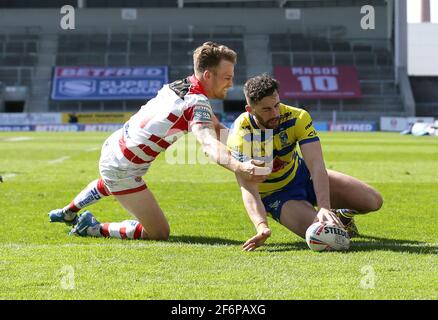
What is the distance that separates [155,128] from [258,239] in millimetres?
1386

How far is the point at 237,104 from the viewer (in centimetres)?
5647

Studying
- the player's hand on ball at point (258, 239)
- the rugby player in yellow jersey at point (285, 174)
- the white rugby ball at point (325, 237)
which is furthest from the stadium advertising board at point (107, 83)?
the white rugby ball at point (325, 237)

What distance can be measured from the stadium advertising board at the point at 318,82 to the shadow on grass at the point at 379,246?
4798 cm

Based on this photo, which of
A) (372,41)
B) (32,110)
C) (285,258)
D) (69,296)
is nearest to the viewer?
(69,296)

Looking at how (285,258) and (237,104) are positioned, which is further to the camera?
(237,104)

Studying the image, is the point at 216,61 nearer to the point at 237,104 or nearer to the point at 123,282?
the point at 123,282

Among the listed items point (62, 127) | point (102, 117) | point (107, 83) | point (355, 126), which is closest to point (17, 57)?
point (107, 83)

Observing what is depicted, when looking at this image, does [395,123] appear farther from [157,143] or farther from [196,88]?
[196,88]

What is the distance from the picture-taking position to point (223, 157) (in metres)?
6.46

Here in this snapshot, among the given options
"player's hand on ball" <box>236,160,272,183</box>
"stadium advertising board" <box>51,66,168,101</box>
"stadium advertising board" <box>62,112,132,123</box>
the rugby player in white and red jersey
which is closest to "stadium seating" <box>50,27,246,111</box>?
"stadium advertising board" <box>51,66,168,101</box>

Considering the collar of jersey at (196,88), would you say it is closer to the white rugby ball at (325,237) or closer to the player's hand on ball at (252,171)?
the player's hand on ball at (252,171)

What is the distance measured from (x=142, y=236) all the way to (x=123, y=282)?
2410 millimetres

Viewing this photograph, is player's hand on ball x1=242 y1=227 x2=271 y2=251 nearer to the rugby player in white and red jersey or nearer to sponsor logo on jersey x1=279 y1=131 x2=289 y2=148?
the rugby player in white and red jersey

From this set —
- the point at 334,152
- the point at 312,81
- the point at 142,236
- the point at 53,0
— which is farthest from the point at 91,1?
the point at 142,236
